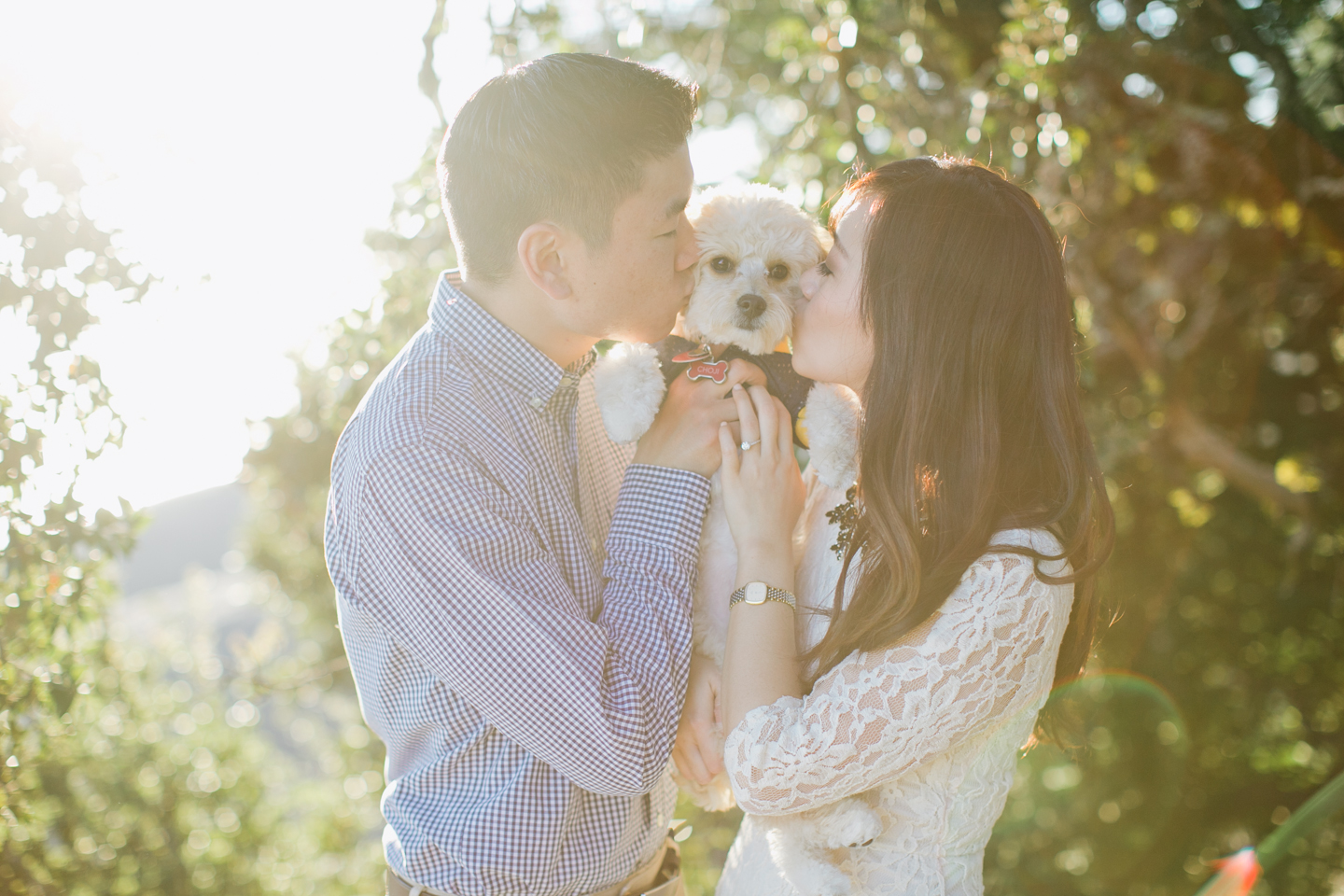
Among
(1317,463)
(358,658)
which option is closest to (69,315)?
(358,658)

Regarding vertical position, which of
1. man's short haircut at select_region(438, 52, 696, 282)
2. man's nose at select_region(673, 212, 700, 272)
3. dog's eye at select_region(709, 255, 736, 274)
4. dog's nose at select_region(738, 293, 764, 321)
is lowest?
dog's nose at select_region(738, 293, 764, 321)

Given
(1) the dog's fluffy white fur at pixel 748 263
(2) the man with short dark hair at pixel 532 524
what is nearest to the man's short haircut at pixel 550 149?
(2) the man with short dark hair at pixel 532 524

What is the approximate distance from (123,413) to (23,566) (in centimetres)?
47

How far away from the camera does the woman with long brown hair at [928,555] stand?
4.88 ft

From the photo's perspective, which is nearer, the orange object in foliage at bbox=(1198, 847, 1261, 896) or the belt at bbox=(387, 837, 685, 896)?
the belt at bbox=(387, 837, 685, 896)

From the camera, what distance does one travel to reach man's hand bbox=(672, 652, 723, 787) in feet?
5.77

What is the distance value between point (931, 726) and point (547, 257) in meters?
1.17

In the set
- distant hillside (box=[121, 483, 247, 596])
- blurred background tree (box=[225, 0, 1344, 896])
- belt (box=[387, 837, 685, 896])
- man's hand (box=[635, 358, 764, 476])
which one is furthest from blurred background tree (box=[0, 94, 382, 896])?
distant hillside (box=[121, 483, 247, 596])

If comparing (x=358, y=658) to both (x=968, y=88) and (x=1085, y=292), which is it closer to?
(x=968, y=88)

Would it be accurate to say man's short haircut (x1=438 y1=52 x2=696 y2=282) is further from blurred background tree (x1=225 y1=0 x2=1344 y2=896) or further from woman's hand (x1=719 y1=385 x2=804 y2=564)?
blurred background tree (x1=225 y1=0 x2=1344 y2=896)

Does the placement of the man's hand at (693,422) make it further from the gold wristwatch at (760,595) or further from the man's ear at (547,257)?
the man's ear at (547,257)

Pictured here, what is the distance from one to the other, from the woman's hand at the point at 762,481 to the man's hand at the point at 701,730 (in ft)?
0.97

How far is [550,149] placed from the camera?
5.65 ft

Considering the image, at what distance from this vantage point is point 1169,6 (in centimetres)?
290
